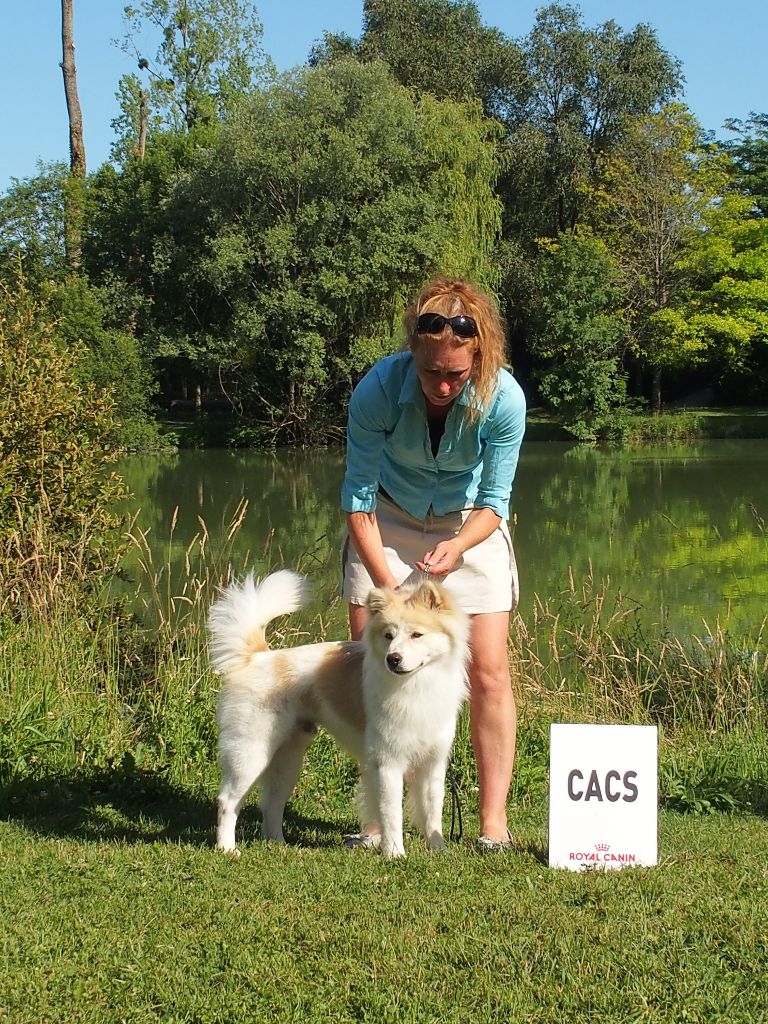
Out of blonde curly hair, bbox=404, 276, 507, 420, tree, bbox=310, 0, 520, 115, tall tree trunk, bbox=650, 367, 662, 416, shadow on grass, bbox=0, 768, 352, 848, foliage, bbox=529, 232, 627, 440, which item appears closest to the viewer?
blonde curly hair, bbox=404, 276, 507, 420

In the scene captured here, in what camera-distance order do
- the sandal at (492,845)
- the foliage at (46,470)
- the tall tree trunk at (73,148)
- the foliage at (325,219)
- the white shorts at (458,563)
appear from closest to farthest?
the sandal at (492,845), the white shorts at (458,563), the foliage at (46,470), the foliage at (325,219), the tall tree trunk at (73,148)

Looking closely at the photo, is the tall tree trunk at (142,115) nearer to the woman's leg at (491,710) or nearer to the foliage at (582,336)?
the foliage at (582,336)

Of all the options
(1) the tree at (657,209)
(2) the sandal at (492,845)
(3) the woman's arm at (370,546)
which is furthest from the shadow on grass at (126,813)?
(1) the tree at (657,209)

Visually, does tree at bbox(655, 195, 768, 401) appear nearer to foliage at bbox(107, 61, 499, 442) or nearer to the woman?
foliage at bbox(107, 61, 499, 442)

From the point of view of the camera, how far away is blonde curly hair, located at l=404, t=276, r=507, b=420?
4.11 meters

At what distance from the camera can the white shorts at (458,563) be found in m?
4.49

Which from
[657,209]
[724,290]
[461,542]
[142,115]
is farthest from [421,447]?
[142,115]

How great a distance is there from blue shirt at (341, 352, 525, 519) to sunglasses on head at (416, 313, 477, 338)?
24cm

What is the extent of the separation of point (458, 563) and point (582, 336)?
111ft

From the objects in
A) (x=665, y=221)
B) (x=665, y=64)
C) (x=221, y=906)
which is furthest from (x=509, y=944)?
(x=665, y=64)

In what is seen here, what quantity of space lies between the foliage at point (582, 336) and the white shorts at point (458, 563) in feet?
105

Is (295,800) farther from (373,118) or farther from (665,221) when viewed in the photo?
(665,221)

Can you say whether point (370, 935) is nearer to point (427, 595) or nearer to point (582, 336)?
point (427, 595)

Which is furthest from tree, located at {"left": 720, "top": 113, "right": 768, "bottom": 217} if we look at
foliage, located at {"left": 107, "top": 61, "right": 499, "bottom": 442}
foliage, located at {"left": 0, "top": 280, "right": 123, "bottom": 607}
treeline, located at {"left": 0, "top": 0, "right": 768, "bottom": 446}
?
foliage, located at {"left": 0, "top": 280, "right": 123, "bottom": 607}
